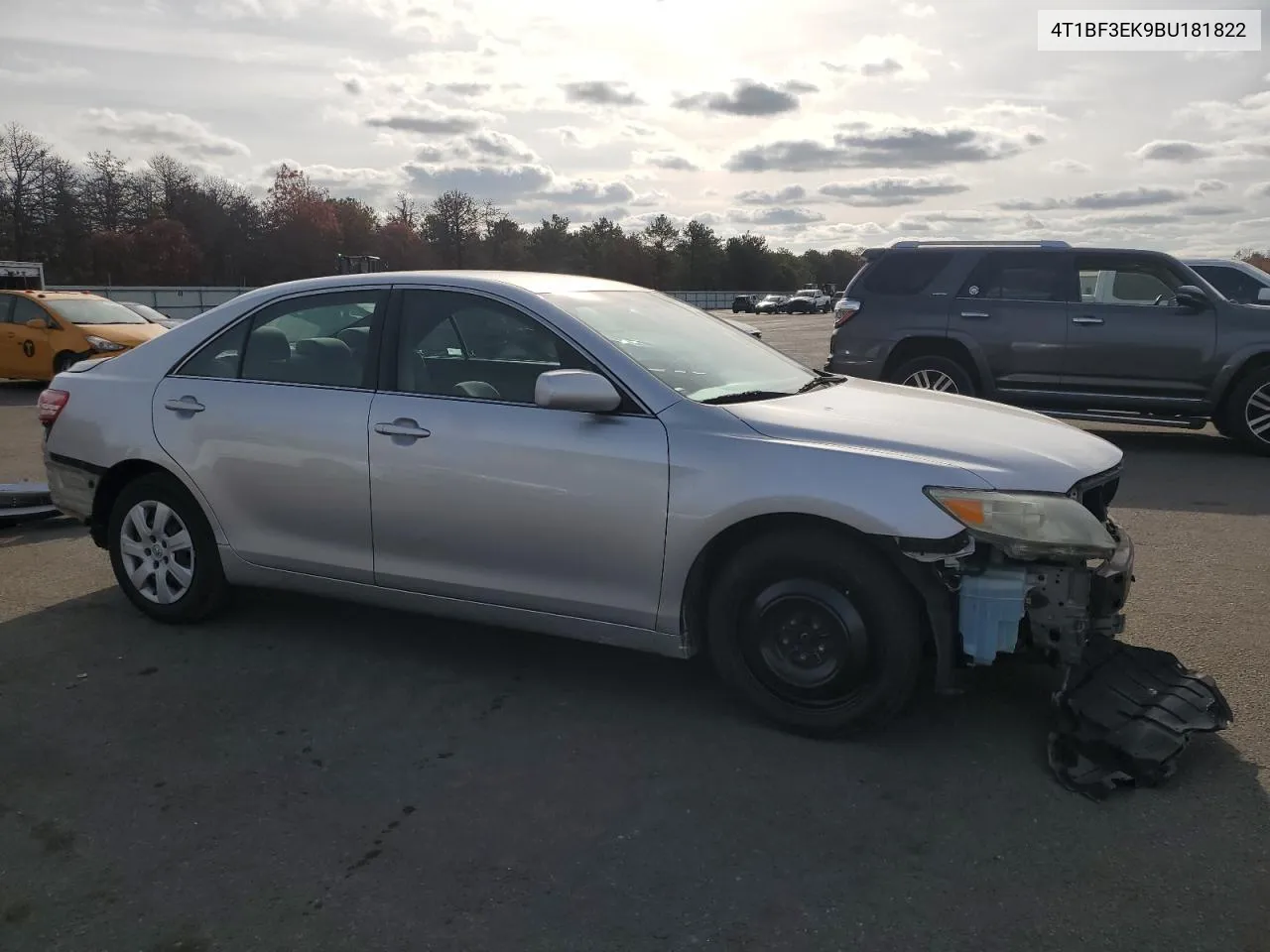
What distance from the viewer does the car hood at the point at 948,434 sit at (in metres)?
3.60

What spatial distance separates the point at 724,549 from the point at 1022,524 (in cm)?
100

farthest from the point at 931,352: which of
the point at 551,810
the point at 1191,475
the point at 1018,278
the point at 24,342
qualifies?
the point at 24,342

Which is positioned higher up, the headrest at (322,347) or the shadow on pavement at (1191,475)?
the headrest at (322,347)

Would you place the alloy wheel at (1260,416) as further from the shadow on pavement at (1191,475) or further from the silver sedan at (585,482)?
the silver sedan at (585,482)

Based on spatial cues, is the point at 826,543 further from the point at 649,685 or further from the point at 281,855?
the point at 281,855

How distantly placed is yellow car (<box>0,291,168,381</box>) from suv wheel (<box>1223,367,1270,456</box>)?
14297 mm

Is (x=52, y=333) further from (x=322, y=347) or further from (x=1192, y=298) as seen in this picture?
(x=1192, y=298)

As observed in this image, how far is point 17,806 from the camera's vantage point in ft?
11.0

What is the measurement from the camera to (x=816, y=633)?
366 centimetres

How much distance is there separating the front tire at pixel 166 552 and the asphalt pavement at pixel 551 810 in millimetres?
148

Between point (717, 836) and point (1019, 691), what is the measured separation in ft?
5.39

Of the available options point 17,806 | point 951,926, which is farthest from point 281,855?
point 951,926

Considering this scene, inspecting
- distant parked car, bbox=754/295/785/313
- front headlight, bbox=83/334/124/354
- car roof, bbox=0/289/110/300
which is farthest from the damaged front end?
distant parked car, bbox=754/295/785/313

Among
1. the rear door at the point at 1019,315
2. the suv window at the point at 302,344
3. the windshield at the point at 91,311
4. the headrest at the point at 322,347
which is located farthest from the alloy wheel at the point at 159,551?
the windshield at the point at 91,311
